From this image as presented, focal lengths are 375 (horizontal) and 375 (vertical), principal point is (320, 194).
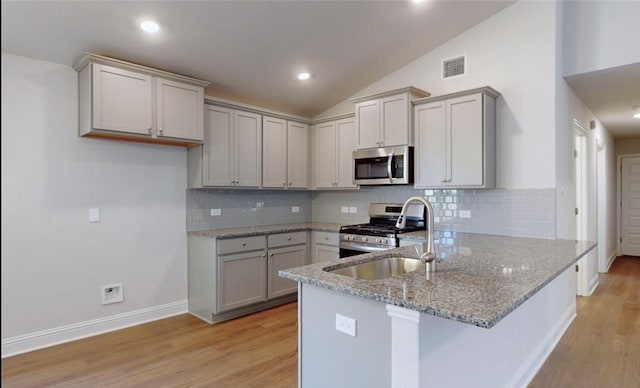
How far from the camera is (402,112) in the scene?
3855 mm

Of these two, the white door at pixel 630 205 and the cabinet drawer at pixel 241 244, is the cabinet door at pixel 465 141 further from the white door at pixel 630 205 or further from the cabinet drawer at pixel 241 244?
the white door at pixel 630 205

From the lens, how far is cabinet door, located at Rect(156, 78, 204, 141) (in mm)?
3381

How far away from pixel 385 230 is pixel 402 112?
123 centimetres

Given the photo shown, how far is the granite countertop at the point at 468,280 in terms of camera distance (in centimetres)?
135

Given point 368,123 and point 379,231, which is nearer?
point 379,231

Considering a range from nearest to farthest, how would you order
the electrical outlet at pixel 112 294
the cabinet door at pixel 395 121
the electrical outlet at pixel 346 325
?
the electrical outlet at pixel 346 325
the electrical outlet at pixel 112 294
the cabinet door at pixel 395 121

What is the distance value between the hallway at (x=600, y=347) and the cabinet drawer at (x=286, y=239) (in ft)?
8.59

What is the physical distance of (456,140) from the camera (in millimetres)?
3521

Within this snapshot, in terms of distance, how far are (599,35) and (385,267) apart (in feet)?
9.60

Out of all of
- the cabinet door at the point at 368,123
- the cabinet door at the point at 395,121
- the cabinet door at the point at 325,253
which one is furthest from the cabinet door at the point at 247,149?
the cabinet door at the point at 395,121

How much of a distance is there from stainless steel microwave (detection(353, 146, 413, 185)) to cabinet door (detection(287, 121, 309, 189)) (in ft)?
2.71

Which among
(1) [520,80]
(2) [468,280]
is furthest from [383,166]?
(2) [468,280]

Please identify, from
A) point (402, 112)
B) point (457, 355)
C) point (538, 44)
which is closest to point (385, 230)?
point (402, 112)

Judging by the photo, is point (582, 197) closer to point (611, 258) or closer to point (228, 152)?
point (611, 258)
